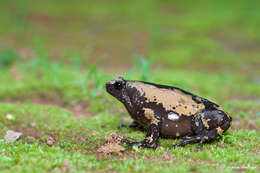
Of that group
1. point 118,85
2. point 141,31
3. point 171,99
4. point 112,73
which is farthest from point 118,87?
point 141,31

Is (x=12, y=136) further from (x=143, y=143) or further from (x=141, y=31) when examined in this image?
(x=141, y=31)

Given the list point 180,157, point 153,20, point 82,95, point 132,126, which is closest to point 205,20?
point 153,20

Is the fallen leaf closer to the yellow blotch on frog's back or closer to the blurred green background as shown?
the yellow blotch on frog's back

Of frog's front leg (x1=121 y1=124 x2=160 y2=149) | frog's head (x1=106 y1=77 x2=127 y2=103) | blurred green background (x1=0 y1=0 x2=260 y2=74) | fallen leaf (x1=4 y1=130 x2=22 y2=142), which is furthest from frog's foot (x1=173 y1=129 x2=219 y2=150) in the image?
blurred green background (x1=0 y1=0 x2=260 y2=74)

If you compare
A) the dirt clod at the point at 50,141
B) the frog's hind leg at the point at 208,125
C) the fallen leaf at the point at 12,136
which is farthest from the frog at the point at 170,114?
the fallen leaf at the point at 12,136

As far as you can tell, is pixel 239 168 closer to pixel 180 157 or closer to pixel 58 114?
pixel 180 157

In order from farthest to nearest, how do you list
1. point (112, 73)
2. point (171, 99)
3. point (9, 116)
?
point (112, 73)
point (9, 116)
point (171, 99)
